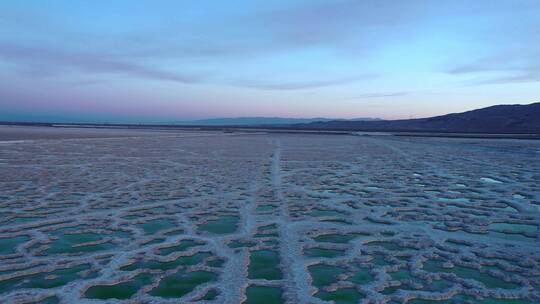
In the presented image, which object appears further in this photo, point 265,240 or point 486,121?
point 486,121

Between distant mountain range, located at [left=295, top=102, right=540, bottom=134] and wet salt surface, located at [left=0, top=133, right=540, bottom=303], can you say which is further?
distant mountain range, located at [left=295, top=102, right=540, bottom=134]

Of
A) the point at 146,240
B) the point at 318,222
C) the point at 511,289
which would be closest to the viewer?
the point at 511,289

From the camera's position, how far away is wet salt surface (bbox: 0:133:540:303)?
382cm

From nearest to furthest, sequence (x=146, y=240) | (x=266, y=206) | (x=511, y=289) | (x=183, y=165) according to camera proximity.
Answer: (x=511, y=289), (x=146, y=240), (x=266, y=206), (x=183, y=165)

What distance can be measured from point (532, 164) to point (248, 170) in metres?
10.4

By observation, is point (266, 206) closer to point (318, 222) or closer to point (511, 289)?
point (318, 222)

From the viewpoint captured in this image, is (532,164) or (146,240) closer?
(146,240)

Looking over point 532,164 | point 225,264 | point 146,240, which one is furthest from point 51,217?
point 532,164

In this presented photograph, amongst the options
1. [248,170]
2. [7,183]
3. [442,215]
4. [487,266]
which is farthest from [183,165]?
[487,266]

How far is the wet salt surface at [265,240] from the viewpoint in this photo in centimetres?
382

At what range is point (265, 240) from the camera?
527 cm

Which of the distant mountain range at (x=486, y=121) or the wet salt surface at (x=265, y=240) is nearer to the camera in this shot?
the wet salt surface at (x=265, y=240)

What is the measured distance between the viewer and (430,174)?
11930mm

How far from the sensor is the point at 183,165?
13352mm
